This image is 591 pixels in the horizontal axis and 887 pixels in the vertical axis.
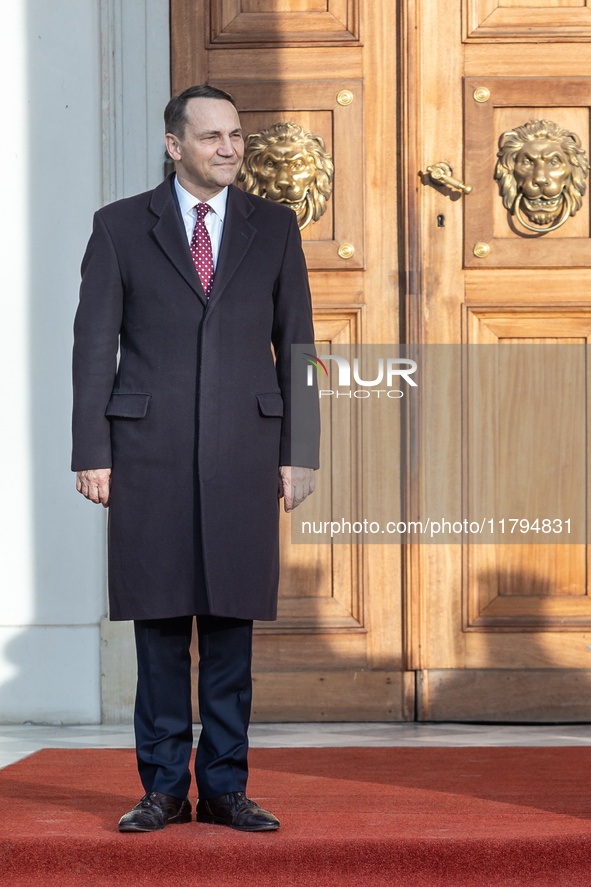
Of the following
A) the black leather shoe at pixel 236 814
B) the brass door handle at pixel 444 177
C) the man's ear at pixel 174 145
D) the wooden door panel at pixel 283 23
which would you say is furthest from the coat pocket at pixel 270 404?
the wooden door panel at pixel 283 23

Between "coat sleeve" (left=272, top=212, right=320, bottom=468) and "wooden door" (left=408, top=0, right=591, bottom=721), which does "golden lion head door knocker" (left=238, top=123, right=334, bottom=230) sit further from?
"coat sleeve" (left=272, top=212, right=320, bottom=468)

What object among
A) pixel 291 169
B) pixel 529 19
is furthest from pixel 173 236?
pixel 529 19

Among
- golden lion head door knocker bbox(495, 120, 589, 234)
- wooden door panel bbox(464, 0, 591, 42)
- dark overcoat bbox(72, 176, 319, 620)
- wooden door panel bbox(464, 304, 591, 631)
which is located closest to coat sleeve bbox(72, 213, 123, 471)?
dark overcoat bbox(72, 176, 319, 620)

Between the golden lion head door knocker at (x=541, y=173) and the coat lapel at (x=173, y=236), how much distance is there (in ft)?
5.57

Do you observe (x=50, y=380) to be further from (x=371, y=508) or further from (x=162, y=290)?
(x=162, y=290)

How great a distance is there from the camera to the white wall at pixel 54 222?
3.52 metres

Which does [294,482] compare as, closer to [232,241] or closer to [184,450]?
[184,450]

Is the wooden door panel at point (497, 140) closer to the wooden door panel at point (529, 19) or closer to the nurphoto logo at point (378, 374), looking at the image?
the wooden door panel at point (529, 19)

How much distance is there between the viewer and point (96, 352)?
212 cm

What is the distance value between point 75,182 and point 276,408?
1.72 m

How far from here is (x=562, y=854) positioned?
200cm

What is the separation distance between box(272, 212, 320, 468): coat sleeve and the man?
38mm

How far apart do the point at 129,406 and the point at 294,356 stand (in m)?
0.36

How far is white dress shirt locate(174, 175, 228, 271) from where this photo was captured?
2.20 m
